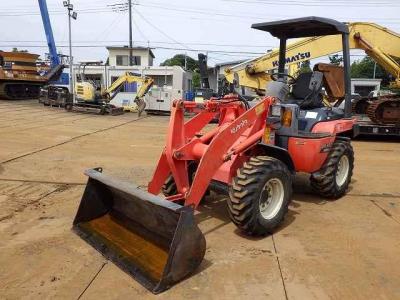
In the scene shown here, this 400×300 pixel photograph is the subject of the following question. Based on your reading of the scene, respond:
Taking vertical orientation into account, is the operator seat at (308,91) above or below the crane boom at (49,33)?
below

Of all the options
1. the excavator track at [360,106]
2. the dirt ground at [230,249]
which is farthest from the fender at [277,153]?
the excavator track at [360,106]

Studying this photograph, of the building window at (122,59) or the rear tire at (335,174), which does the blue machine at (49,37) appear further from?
the rear tire at (335,174)

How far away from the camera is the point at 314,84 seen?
247 inches

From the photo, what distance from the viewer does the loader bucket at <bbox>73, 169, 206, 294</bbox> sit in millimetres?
3719

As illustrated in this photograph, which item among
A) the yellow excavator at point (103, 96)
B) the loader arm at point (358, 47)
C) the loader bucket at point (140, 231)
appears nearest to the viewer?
the loader bucket at point (140, 231)

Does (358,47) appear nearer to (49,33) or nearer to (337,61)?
(337,61)

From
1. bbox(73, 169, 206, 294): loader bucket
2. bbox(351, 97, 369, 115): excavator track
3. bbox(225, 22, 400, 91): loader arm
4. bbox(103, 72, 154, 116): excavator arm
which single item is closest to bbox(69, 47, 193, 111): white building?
bbox(103, 72, 154, 116): excavator arm

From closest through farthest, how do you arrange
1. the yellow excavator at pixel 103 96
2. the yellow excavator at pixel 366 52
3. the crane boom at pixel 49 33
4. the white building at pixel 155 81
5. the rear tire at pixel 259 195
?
the rear tire at pixel 259 195 < the yellow excavator at pixel 366 52 < the yellow excavator at pixel 103 96 < the white building at pixel 155 81 < the crane boom at pixel 49 33

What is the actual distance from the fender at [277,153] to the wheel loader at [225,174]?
1 centimetres

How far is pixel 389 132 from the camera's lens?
42.5ft

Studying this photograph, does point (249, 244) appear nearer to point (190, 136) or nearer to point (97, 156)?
point (190, 136)

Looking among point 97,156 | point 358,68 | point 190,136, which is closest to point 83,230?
point 190,136

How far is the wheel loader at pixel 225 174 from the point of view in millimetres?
3959

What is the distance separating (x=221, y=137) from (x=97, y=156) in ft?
18.0
